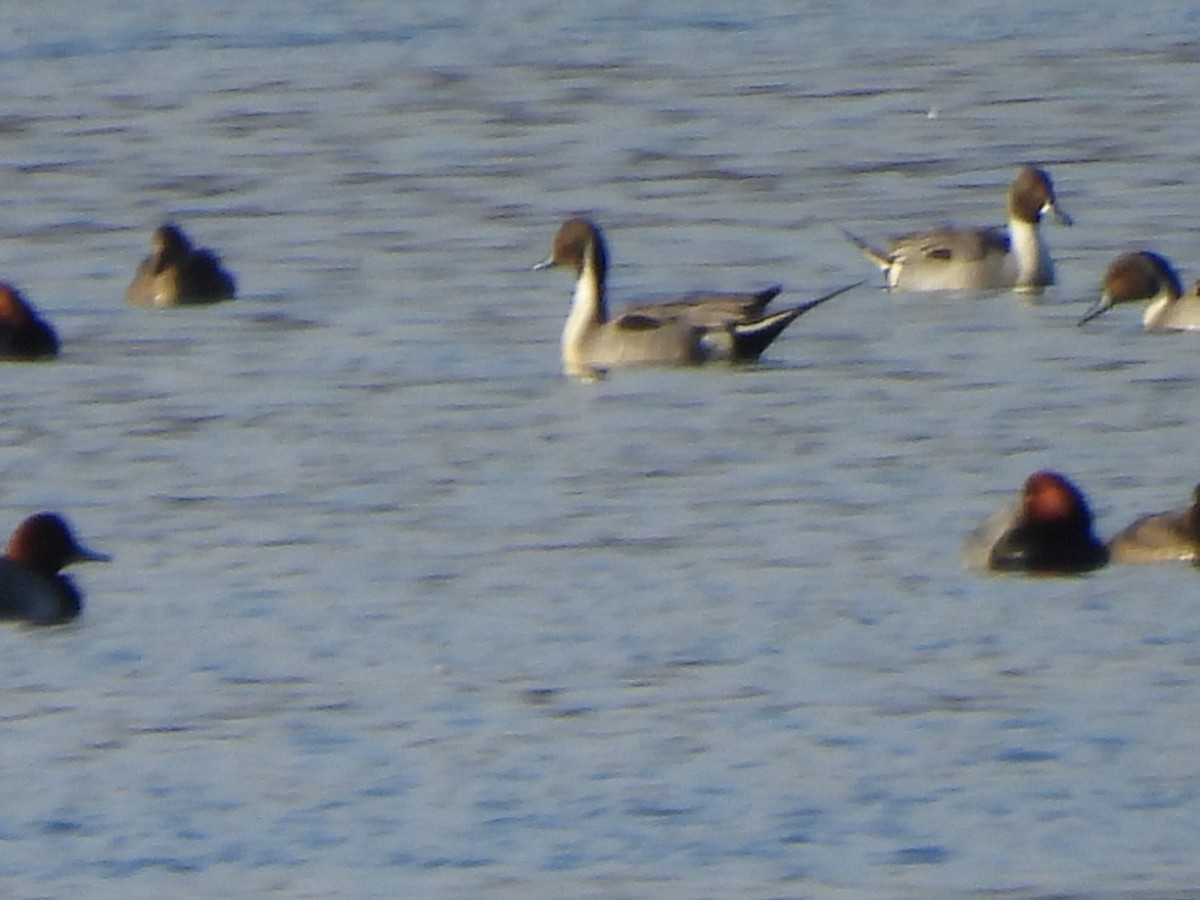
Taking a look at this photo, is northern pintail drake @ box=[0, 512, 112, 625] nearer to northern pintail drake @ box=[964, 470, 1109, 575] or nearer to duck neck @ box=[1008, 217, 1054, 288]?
northern pintail drake @ box=[964, 470, 1109, 575]

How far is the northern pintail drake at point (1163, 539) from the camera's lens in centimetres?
1365

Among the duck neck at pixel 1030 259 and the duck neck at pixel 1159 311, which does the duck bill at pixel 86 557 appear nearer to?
the duck neck at pixel 1159 311

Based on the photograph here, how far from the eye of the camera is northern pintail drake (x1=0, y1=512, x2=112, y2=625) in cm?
1350

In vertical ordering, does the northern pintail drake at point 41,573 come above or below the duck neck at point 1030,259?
above

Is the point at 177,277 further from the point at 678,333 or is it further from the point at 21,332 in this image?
the point at 678,333

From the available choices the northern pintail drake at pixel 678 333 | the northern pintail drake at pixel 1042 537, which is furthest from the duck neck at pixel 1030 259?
the northern pintail drake at pixel 1042 537

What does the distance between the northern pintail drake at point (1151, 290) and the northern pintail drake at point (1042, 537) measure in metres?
5.82

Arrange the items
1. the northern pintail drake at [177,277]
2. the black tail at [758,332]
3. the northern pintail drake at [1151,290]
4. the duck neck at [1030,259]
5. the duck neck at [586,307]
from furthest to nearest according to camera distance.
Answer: the duck neck at [1030,259]
the northern pintail drake at [177,277]
the northern pintail drake at [1151,290]
the duck neck at [586,307]
the black tail at [758,332]

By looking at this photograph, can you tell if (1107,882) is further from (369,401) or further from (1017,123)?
(1017,123)

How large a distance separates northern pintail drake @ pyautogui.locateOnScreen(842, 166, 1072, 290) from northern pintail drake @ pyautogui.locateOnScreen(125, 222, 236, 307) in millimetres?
3679

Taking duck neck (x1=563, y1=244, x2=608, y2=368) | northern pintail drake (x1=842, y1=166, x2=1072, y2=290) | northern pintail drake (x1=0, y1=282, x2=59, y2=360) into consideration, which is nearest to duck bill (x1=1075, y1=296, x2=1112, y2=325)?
northern pintail drake (x1=842, y1=166, x2=1072, y2=290)

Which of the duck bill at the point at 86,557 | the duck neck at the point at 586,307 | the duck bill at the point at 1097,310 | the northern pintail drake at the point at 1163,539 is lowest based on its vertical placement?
the duck bill at the point at 1097,310

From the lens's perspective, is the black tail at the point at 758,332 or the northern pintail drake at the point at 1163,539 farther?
the black tail at the point at 758,332

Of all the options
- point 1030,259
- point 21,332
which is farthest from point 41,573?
point 1030,259
